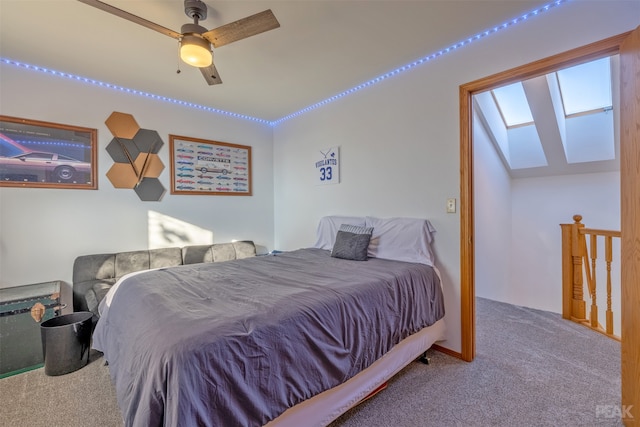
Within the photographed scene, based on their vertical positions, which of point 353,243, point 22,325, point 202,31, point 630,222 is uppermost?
point 202,31

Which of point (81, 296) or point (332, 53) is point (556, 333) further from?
point (81, 296)

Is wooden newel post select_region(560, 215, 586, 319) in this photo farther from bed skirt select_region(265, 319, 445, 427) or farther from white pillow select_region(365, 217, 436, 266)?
bed skirt select_region(265, 319, 445, 427)

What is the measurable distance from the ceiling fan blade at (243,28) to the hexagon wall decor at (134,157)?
73.9 inches

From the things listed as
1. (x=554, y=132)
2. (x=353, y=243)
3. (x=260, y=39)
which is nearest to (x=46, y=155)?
(x=260, y=39)

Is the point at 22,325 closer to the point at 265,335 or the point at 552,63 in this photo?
the point at 265,335

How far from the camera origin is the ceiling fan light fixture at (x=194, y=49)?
5.40ft

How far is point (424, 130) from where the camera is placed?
252 centimetres

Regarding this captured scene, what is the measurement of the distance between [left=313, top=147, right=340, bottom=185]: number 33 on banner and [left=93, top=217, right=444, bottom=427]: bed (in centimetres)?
126

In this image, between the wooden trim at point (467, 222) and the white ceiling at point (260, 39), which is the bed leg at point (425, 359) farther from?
the white ceiling at point (260, 39)

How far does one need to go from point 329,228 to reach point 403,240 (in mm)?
969

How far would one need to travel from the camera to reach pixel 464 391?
6.06ft

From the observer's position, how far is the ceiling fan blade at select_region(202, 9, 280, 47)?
1527mm

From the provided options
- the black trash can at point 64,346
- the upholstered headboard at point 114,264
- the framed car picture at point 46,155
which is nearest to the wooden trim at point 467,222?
the upholstered headboard at point 114,264

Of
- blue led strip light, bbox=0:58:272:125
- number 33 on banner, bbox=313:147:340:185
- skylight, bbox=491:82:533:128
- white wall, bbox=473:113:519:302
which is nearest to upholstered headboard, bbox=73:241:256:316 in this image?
number 33 on banner, bbox=313:147:340:185
